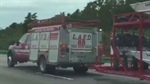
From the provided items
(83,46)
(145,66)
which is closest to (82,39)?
(83,46)

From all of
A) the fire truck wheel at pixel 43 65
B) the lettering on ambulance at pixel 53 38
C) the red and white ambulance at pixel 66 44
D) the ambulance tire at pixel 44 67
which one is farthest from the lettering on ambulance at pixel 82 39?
the fire truck wheel at pixel 43 65

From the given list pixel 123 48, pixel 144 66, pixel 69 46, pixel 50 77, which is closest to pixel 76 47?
pixel 69 46

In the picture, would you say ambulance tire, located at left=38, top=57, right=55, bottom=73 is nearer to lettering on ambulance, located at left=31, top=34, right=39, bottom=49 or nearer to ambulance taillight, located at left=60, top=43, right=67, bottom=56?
lettering on ambulance, located at left=31, top=34, right=39, bottom=49

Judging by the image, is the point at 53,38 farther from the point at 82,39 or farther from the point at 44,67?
the point at 44,67

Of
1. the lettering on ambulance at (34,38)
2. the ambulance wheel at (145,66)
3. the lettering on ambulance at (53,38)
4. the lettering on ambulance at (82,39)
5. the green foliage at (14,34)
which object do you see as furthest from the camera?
the green foliage at (14,34)

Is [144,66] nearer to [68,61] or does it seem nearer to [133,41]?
[133,41]

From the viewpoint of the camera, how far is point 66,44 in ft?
56.8

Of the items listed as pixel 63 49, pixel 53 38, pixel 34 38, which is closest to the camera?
pixel 63 49

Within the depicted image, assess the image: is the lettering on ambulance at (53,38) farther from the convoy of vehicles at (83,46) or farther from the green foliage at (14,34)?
the green foliage at (14,34)

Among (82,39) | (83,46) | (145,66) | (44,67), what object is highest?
(82,39)

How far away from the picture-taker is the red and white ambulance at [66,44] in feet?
56.7

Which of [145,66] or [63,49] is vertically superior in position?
[63,49]

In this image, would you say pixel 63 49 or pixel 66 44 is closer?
pixel 63 49

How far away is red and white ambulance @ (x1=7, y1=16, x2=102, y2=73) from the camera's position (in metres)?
17.3
